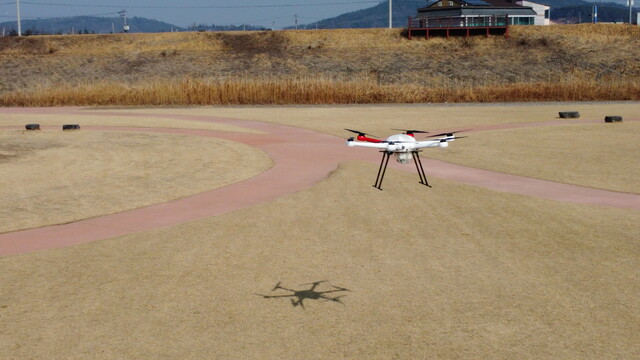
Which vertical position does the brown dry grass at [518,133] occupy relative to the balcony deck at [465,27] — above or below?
below

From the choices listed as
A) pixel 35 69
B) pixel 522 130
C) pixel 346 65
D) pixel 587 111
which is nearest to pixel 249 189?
pixel 522 130

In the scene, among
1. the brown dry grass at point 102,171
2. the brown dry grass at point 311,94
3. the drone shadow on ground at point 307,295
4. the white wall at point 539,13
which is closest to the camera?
the drone shadow on ground at point 307,295

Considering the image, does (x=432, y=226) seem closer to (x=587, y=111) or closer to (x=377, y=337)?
(x=377, y=337)

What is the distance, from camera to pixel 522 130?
24.3 meters

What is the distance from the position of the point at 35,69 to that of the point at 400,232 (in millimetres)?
67885

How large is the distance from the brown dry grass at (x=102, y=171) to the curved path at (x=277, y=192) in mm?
508

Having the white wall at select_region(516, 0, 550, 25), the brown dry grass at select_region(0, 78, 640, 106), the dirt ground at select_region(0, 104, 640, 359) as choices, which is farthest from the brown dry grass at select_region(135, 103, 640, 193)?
the white wall at select_region(516, 0, 550, 25)

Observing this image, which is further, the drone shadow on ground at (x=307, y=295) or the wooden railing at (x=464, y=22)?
the wooden railing at (x=464, y=22)

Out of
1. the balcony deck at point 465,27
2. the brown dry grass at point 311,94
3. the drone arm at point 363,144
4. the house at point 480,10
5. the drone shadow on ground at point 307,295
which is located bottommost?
the drone shadow on ground at point 307,295

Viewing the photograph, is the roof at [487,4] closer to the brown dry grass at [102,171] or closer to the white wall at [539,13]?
the white wall at [539,13]

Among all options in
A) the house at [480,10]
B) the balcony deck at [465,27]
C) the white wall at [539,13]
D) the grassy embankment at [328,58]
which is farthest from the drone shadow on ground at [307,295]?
the white wall at [539,13]

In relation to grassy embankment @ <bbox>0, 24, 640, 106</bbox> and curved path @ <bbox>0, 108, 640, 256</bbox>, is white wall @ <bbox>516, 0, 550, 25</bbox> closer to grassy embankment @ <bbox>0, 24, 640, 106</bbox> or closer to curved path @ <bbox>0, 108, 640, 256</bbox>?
grassy embankment @ <bbox>0, 24, 640, 106</bbox>

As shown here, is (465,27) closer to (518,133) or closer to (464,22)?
(464,22)

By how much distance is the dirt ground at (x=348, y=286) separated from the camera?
6895 mm
